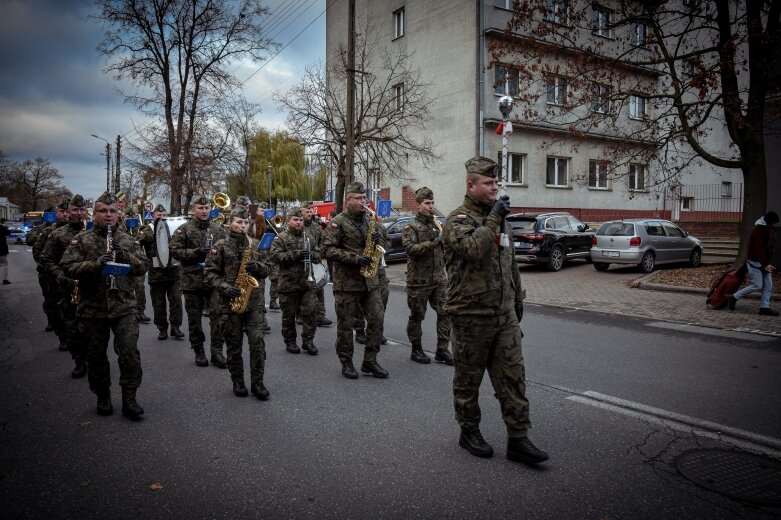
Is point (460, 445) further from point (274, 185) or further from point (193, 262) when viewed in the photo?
point (274, 185)

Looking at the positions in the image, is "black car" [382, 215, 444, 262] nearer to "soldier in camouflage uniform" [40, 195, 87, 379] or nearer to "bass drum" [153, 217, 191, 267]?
"bass drum" [153, 217, 191, 267]

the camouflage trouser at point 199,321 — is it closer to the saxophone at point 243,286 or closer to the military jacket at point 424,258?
the saxophone at point 243,286

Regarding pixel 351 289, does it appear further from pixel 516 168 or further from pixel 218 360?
pixel 516 168

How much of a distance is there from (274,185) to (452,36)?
2518cm

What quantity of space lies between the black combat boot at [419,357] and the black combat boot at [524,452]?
292cm

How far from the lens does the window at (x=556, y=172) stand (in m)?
27.3

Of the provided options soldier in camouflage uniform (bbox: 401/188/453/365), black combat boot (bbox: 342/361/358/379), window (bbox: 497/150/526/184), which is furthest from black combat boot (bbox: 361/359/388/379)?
window (bbox: 497/150/526/184)

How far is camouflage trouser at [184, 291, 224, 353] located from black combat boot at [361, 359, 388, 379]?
1793 mm

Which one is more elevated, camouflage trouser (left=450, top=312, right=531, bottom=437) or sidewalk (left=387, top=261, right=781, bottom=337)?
camouflage trouser (left=450, top=312, right=531, bottom=437)

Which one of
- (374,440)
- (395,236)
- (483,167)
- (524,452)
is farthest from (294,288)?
(395,236)

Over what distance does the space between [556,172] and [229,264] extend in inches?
958

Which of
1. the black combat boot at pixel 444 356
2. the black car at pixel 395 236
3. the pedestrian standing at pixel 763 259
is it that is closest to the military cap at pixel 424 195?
the black combat boot at pixel 444 356

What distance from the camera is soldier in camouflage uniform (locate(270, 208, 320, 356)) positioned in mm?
7422

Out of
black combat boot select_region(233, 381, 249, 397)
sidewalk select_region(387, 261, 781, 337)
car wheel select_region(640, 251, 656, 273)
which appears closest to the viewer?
black combat boot select_region(233, 381, 249, 397)
